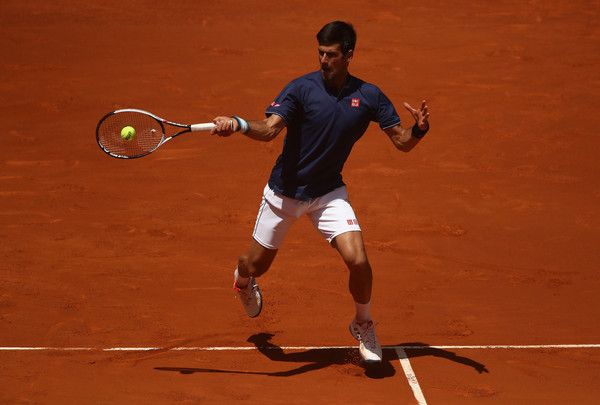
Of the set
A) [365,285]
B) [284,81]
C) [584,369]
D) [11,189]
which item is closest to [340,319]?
[365,285]

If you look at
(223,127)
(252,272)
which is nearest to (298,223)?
(252,272)

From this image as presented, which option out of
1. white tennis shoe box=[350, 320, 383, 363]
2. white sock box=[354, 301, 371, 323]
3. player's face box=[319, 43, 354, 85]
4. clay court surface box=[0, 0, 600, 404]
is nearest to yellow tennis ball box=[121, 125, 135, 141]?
player's face box=[319, 43, 354, 85]

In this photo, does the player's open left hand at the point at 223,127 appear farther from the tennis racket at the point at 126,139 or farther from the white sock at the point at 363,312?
the white sock at the point at 363,312

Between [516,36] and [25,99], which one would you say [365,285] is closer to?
[25,99]

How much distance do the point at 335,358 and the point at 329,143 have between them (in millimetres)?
1747

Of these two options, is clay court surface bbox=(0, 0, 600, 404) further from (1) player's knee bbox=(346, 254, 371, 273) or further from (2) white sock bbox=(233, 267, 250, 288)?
(1) player's knee bbox=(346, 254, 371, 273)

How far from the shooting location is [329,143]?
5.60m

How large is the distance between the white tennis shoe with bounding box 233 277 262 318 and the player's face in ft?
5.94

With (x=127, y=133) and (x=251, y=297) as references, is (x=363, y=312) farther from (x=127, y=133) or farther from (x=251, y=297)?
(x=127, y=133)

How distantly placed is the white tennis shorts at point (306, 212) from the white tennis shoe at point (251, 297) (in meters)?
0.59

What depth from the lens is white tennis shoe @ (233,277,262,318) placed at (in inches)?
251

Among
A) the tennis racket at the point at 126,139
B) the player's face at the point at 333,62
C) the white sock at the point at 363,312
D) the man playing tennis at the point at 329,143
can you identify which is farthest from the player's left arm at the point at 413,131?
the tennis racket at the point at 126,139

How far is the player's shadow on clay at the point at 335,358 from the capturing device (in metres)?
5.88

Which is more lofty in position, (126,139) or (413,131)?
(126,139)
